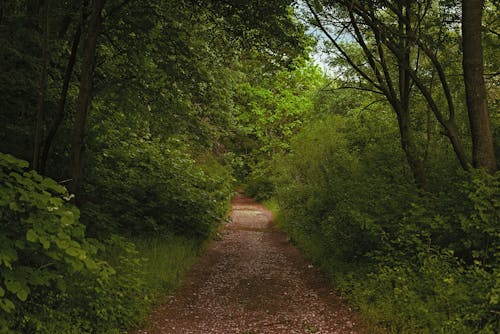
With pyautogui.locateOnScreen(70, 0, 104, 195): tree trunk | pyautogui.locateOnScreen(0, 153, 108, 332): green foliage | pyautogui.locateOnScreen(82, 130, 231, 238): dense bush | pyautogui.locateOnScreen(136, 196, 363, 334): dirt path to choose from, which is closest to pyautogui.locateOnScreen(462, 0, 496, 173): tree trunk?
pyautogui.locateOnScreen(136, 196, 363, 334): dirt path

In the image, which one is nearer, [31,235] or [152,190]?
[31,235]

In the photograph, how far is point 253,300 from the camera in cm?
773

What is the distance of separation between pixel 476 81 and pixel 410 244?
2.87 metres

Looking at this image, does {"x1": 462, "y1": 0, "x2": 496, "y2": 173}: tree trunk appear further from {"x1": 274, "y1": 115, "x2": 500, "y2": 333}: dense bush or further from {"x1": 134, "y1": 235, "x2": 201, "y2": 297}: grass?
{"x1": 134, "y1": 235, "x2": 201, "y2": 297}: grass

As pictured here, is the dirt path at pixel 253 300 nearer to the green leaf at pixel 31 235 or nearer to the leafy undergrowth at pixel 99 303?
the leafy undergrowth at pixel 99 303

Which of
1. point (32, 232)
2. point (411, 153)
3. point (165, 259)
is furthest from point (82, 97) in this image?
point (411, 153)

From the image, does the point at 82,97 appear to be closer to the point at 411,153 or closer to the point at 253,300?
the point at 253,300

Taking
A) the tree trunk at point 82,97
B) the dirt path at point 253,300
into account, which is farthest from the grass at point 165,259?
the tree trunk at point 82,97

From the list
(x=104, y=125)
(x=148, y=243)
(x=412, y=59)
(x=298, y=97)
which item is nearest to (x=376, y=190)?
(x=412, y=59)

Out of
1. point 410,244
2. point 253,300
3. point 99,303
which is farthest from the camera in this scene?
point 253,300

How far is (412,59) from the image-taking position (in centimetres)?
1107

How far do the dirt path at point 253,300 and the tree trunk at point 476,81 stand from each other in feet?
11.3

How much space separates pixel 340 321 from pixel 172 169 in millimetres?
7098

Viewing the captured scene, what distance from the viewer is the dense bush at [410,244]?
5418mm
